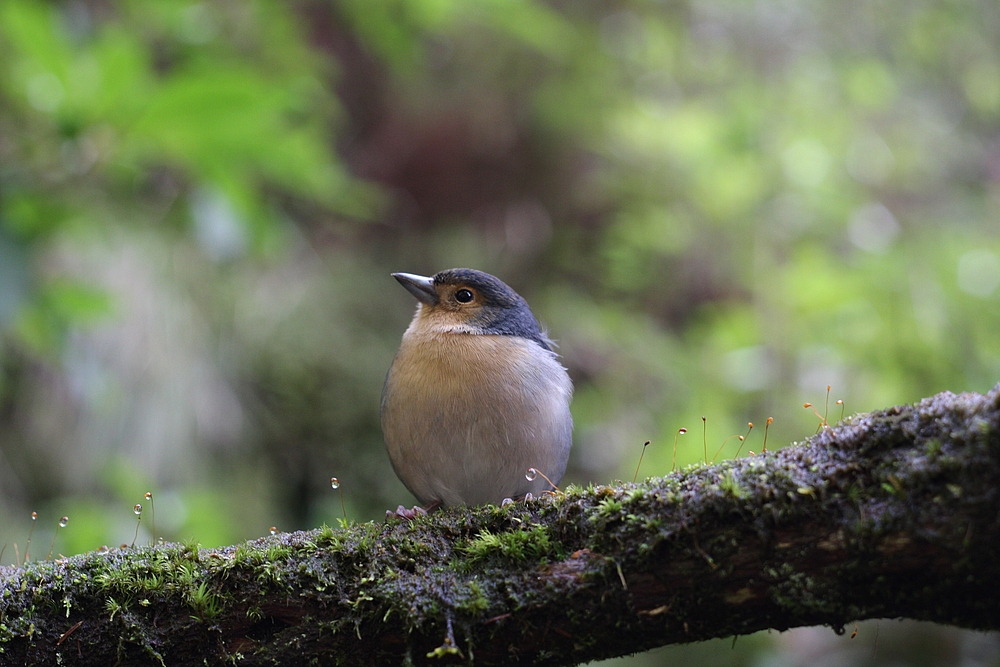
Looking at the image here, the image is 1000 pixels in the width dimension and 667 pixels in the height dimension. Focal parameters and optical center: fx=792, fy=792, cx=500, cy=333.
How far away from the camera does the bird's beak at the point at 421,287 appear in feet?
13.8

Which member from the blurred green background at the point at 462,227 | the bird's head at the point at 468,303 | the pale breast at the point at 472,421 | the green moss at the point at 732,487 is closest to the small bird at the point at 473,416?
the pale breast at the point at 472,421

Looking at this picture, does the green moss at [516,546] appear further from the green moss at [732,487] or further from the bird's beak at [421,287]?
the bird's beak at [421,287]

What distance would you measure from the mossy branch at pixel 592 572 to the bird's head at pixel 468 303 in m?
1.60

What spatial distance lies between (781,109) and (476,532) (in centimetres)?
617

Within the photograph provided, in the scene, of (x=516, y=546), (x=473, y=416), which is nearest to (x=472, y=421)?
(x=473, y=416)

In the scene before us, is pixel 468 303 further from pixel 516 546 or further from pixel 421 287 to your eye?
pixel 516 546

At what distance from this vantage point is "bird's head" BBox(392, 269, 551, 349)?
412cm

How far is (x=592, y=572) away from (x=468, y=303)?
7.46 ft

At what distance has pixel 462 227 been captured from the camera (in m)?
8.60

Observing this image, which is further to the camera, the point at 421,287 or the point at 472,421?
the point at 421,287

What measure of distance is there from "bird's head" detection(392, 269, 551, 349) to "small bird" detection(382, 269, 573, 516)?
0.41ft

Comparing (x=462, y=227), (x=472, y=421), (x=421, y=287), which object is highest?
(x=462, y=227)

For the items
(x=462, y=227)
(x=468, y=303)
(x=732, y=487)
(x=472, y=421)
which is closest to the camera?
(x=732, y=487)

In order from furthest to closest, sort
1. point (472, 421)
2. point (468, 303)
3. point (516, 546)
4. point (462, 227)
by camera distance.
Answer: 1. point (462, 227)
2. point (468, 303)
3. point (472, 421)
4. point (516, 546)
